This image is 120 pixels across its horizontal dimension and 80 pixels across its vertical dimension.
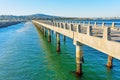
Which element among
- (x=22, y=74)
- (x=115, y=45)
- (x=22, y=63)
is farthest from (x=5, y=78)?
(x=115, y=45)

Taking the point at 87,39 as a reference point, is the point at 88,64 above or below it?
below

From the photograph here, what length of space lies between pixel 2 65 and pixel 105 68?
998cm

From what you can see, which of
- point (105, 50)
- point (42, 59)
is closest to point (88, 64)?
point (42, 59)

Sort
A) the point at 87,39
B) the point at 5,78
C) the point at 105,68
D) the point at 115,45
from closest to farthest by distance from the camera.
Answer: the point at 115,45, the point at 87,39, the point at 5,78, the point at 105,68

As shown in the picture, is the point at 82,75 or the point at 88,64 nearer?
the point at 82,75

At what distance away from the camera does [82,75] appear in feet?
60.6

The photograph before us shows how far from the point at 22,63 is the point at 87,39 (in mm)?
11486

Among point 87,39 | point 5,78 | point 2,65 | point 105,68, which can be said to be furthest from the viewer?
point 2,65

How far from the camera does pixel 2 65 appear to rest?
22562 millimetres

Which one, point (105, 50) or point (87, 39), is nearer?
point (105, 50)

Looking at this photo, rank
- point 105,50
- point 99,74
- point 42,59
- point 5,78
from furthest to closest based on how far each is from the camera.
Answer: point 42,59
point 99,74
point 5,78
point 105,50

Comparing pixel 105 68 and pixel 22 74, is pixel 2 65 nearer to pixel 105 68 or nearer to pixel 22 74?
pixel 22 74

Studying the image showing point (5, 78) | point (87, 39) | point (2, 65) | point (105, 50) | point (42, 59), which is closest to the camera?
point (105, 50)

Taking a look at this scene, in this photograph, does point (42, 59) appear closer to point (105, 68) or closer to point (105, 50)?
point (105, 68)
